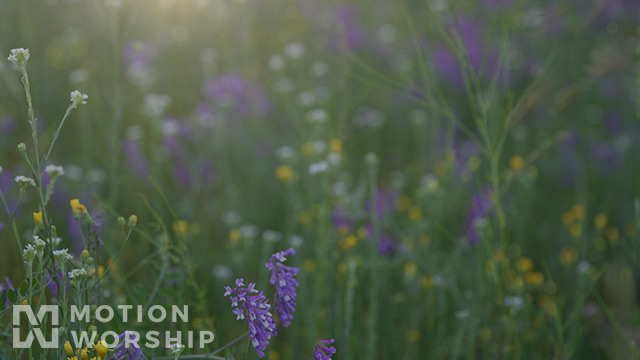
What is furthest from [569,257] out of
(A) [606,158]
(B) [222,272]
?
(B) [222,272]

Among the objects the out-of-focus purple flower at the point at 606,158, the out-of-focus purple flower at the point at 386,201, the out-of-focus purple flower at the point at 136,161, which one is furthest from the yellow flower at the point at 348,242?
the out-of-focus purple flower at the point at 606,158

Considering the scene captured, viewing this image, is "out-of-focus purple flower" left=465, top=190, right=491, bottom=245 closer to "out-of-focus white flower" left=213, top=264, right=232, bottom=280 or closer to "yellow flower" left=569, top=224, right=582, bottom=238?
"yellow flower" left=569, top=224, right=582, bottom=238

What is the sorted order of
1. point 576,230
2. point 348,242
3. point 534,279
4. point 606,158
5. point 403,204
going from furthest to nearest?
point 606,158, point 403,204, point 576,230, point 534,279, point 348,242

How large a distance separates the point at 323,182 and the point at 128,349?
1035 millimetres

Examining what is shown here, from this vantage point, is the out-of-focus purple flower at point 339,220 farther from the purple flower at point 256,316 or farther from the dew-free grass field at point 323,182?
the purple flower at point 256,316

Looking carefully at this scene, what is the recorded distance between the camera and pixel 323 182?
2.10m

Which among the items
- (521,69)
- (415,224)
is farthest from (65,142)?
(521,69)

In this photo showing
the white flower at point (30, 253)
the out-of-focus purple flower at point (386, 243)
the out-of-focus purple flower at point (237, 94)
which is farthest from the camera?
the out-of-focus purple flower at point (237, 94)

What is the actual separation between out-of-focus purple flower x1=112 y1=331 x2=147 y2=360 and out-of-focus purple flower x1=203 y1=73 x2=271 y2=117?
5.92ft

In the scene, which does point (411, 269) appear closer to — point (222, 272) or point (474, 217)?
point (474, 217)

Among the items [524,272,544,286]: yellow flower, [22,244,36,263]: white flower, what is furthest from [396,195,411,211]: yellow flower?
[22,244,36,263]: white flower

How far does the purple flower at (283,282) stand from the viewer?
119cm

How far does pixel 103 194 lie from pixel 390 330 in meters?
1.25

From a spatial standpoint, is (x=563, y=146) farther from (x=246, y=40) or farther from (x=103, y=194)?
(x=103, y=194)
